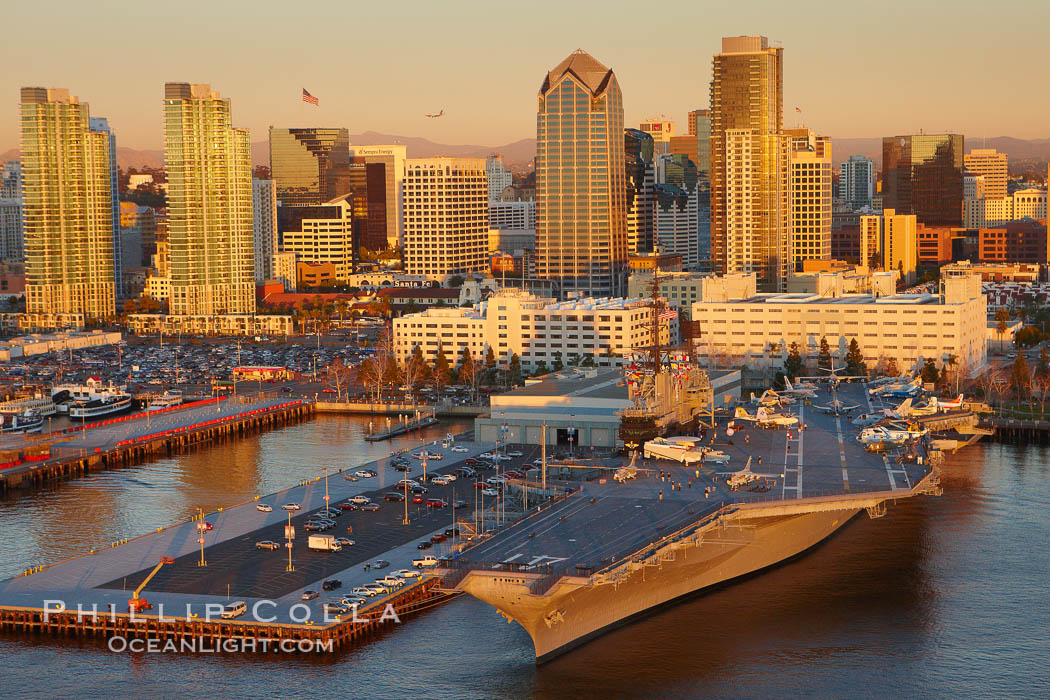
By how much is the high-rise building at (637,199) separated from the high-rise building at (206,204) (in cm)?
3565

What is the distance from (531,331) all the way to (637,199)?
61.3m

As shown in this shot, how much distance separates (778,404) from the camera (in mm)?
63625

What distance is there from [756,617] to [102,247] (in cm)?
10383

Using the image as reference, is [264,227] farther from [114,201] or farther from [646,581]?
[646,581]

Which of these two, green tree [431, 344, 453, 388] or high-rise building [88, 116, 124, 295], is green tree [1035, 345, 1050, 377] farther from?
high-rise building [88, 116, 124, 295]

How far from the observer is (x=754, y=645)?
1463 inches

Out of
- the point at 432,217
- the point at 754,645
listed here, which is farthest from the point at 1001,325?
the point at 754,645

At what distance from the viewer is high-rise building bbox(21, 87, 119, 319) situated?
124 metres

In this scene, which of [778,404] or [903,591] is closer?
[903,591]

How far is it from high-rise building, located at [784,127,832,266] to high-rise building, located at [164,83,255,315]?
4841 centimetres

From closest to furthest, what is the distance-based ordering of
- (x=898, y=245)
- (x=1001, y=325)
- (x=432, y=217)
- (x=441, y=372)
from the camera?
(x=441, y=372)
(x=1001, y=325)
(x=432, y=217)
(x=898, y=245)

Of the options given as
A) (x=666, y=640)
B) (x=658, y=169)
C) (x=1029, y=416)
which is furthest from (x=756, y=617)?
(x=658, y=169)

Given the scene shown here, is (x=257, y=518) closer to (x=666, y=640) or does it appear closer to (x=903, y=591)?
(x=666, y=640)

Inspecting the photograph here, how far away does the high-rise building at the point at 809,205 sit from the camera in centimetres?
13450
